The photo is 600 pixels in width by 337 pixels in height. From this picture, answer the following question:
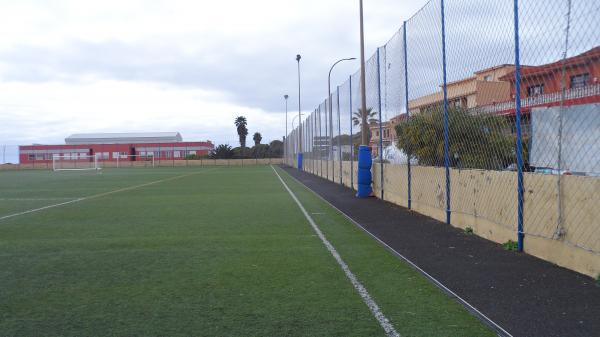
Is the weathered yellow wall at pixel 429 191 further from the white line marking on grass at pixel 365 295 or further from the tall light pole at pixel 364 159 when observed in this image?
the tall light pole at pixel 364 159

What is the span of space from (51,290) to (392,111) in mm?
10514

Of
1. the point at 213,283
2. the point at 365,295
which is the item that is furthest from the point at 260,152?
the point at 365,295

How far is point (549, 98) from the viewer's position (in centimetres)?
678

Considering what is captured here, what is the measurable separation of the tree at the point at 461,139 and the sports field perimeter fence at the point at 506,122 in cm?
2

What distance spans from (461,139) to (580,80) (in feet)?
12.4

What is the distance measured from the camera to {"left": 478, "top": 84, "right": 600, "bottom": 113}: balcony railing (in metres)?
6.07

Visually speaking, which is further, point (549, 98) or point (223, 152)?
point (223, 152)

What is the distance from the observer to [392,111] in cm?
1459

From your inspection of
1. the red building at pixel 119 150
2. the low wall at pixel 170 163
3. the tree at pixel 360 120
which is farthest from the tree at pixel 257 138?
the tree at pixel 360 120

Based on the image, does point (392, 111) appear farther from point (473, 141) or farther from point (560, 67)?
point (560, 67)

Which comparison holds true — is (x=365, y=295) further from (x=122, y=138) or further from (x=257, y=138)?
(x=257, y=138)

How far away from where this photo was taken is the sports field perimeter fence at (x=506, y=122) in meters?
6.20

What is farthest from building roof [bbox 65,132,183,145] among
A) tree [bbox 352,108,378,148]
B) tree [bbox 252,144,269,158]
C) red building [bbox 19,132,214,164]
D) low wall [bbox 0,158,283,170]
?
tree [bbox 352,108,378,148]

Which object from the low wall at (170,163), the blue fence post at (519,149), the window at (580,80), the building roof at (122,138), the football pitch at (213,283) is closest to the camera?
the football pitch at (213,283)
